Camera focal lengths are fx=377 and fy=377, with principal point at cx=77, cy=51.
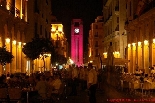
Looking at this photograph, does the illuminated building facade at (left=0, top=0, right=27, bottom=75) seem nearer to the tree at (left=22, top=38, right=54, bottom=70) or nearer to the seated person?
the tree at (left=22, top=38, right=54, bottom=70)

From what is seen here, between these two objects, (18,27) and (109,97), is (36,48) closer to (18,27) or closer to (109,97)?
(18,27)

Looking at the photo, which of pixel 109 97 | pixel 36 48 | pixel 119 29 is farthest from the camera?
pixel 119 29

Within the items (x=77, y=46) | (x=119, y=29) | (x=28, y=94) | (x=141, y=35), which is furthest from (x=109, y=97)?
(x=77, y=46)

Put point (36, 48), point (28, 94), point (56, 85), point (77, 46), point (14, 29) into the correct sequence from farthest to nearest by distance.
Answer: point (77, 46) → point (14, 29) → point (36, 48) → point (56, 85) → point (28, 94)

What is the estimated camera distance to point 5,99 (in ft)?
52.1

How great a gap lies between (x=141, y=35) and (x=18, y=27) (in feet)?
42.3

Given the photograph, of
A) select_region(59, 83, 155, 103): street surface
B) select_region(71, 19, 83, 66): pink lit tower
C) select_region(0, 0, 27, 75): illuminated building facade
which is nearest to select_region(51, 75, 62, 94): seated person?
select_region(59, 83, 155, 103): street surface

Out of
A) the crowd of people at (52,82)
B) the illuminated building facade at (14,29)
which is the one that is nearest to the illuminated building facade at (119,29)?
the illuminated building facade at (14,29)

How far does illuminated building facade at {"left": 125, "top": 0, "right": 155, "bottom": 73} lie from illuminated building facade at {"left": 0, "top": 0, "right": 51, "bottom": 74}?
39.7 ft

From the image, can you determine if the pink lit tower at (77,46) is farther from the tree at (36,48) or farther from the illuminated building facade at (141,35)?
the tree at (36,48)

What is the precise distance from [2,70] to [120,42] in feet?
92.7

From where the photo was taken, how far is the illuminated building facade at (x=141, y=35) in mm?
34844

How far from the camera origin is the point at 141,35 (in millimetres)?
39500

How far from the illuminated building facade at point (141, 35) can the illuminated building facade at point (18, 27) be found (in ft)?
39.7
